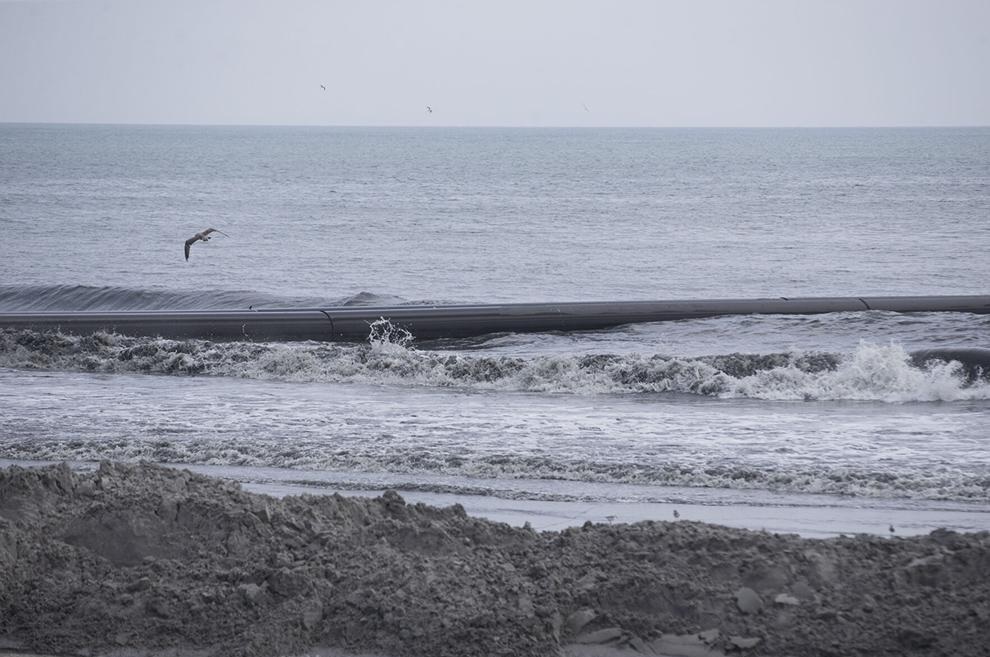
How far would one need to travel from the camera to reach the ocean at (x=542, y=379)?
862 cm

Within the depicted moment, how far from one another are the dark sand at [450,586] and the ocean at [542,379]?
1.50m

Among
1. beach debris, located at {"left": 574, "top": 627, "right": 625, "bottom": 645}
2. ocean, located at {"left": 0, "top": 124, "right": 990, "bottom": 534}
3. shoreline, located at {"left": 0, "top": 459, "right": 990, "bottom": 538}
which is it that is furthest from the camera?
ocean, located at {"left": 0, "top": 124, "right": 990, "bottom": 534}

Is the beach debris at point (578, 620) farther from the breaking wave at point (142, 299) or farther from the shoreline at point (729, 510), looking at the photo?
the breaking wave at point (142, 299)

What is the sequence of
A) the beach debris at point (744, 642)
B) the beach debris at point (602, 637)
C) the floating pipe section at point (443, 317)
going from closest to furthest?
the beach debris at point (744, 642) → the beach debris at point (602, 637) → the floating pipe section at point (443, 317)

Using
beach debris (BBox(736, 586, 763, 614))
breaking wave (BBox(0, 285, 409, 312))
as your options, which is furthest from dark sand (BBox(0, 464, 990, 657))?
breaking wave (BBox(0, 285, 409, 312))

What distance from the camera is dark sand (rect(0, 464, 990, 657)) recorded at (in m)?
5.17

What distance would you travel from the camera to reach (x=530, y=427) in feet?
36.8

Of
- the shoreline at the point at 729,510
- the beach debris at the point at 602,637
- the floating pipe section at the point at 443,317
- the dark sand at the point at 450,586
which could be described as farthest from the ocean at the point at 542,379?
the beach debris at the point at 602,637

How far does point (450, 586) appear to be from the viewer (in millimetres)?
5547

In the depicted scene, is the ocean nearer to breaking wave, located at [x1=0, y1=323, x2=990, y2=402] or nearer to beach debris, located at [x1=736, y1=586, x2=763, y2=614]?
breaking wave, located at [x1=0, y1=323, x2=990, y2=402]

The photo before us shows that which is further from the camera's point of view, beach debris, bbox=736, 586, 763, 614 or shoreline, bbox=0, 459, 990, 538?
shoreline, bbox=0, 459, 990, 538

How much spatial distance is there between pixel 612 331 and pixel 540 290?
358 inches

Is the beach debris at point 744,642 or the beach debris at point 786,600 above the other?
the beach debris at point 786,600

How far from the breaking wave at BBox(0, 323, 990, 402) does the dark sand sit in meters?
7.97
